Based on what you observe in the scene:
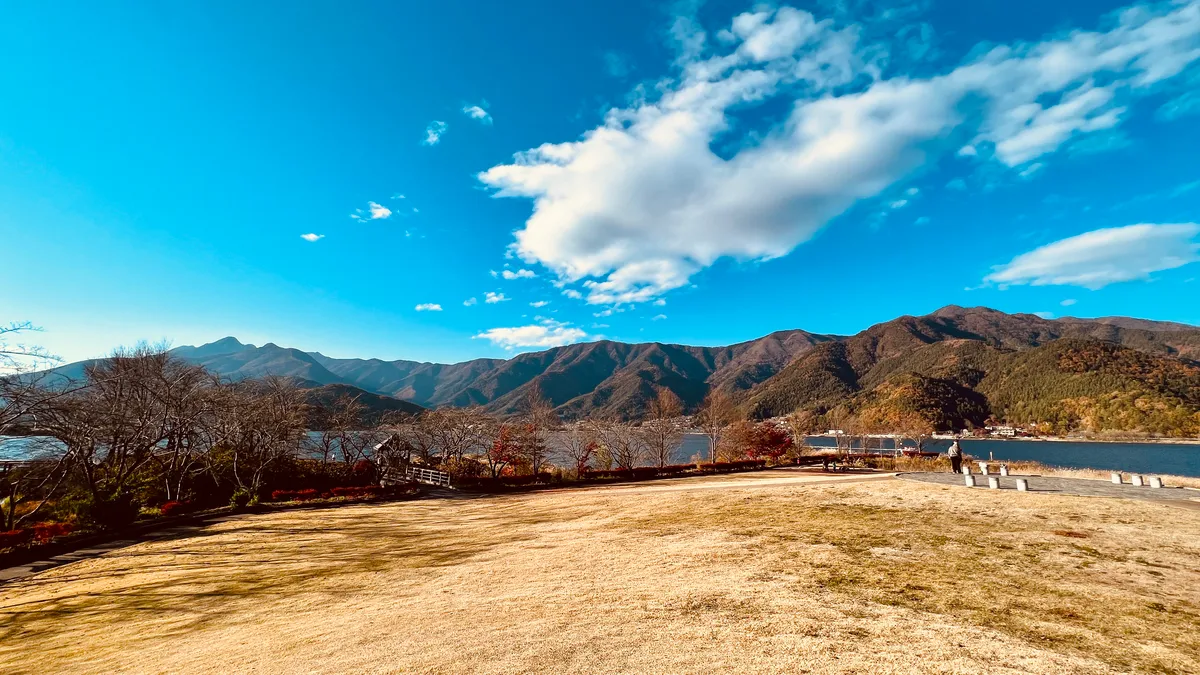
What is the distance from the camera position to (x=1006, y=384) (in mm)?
138750

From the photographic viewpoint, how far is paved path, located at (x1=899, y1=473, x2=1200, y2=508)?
1458 cm

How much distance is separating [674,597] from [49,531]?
24066 mm

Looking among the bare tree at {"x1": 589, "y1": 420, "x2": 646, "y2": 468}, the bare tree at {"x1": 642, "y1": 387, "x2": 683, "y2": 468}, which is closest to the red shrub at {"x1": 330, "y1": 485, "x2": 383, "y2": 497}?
the bare tree at {"x1": 589, "y1": 420, "x2": 646, "y2": 468}

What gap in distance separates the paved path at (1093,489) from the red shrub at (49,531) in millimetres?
34768

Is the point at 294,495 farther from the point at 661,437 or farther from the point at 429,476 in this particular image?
the point at 661,437

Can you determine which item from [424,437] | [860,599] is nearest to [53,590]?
[860,599]

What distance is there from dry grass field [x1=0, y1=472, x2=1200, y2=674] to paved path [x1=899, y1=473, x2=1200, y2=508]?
207cm

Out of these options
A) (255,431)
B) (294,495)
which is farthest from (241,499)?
(255,431)

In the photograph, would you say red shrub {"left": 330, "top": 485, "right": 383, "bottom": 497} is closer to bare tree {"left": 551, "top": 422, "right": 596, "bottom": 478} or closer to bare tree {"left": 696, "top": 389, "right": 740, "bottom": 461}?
bare tree {"left": 551, "top": 422, "right": 596, "bottom": 478}

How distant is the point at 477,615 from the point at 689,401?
195 meters

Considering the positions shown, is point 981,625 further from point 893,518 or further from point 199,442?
point 199,442

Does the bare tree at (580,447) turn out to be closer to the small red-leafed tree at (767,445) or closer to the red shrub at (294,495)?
the small red-leafed tree at (767,445)

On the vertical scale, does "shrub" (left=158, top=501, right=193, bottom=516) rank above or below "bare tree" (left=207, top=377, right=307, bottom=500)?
below

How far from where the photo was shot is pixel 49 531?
56.2ft
